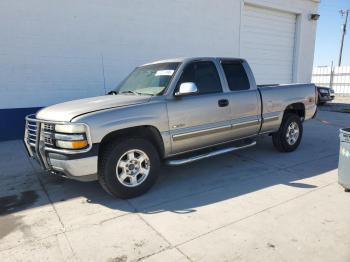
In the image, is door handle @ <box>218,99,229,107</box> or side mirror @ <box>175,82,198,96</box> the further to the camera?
door handle @ <box>218,99,229,107</box>

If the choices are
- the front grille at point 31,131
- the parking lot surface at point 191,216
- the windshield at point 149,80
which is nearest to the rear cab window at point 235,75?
the windshield at point 149,80

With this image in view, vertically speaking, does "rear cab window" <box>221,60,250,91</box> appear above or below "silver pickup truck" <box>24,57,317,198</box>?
above

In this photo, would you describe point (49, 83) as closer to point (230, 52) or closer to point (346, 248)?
point (230, 52)

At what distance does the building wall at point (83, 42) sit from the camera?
26.1 feet

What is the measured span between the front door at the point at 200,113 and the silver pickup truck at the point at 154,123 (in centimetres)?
1

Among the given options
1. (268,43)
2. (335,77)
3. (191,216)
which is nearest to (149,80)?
(191,216)

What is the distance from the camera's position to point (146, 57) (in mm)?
9836

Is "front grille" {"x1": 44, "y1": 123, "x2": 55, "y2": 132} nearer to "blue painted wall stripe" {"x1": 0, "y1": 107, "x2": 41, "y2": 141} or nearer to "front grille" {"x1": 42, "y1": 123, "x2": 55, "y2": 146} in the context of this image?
"front grille" {"x1": 42, "y1": 123, "x2": 55, "y2": 146}

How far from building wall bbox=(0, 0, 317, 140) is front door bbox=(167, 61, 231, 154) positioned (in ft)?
16.2

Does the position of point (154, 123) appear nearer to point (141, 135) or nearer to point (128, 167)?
point (141, 135)

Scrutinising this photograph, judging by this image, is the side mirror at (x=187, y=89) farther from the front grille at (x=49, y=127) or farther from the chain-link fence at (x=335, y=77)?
the chain-link fence at (x=335, y=77)

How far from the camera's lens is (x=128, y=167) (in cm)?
415

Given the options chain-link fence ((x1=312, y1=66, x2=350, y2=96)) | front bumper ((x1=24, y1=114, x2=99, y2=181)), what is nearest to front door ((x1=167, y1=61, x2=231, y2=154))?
front bumper ((x1=24, y1=114, x2=99, y2=181))

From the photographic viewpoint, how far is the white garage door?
1281 cm
